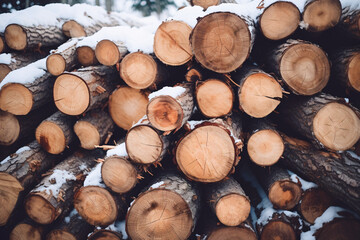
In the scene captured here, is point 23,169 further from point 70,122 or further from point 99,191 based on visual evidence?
point 99,191

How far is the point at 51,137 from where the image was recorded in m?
2.34

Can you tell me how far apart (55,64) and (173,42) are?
157cm

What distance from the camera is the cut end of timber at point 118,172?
6.04 ft

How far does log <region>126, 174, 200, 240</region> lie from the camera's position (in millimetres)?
1679

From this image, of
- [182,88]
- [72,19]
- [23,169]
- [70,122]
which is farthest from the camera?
[72,19]

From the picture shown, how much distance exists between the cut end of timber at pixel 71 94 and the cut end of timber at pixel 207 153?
1.27m

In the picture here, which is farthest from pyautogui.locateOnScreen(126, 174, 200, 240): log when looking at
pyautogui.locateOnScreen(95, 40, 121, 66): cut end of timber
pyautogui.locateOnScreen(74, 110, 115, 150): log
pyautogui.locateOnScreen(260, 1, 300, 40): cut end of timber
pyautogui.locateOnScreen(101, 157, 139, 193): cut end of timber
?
pyautogui.locateOnScreen(260, 1, 300, 40): cut end of timber

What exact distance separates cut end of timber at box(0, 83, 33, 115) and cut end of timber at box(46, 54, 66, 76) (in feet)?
1.32

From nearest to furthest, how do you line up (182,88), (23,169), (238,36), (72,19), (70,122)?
(238,36)
(182,88)
(23,169)
(70,122)
(72,19)

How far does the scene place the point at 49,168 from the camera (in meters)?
2.50

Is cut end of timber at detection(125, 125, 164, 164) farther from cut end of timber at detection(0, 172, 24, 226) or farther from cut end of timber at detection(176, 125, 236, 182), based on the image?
cut end of timber at detection(0, 172, 24, 226)

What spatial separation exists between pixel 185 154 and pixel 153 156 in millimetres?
289

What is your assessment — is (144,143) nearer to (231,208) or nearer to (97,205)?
(97,205)

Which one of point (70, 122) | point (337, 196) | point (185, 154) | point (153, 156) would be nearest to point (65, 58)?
point (70, 122)
